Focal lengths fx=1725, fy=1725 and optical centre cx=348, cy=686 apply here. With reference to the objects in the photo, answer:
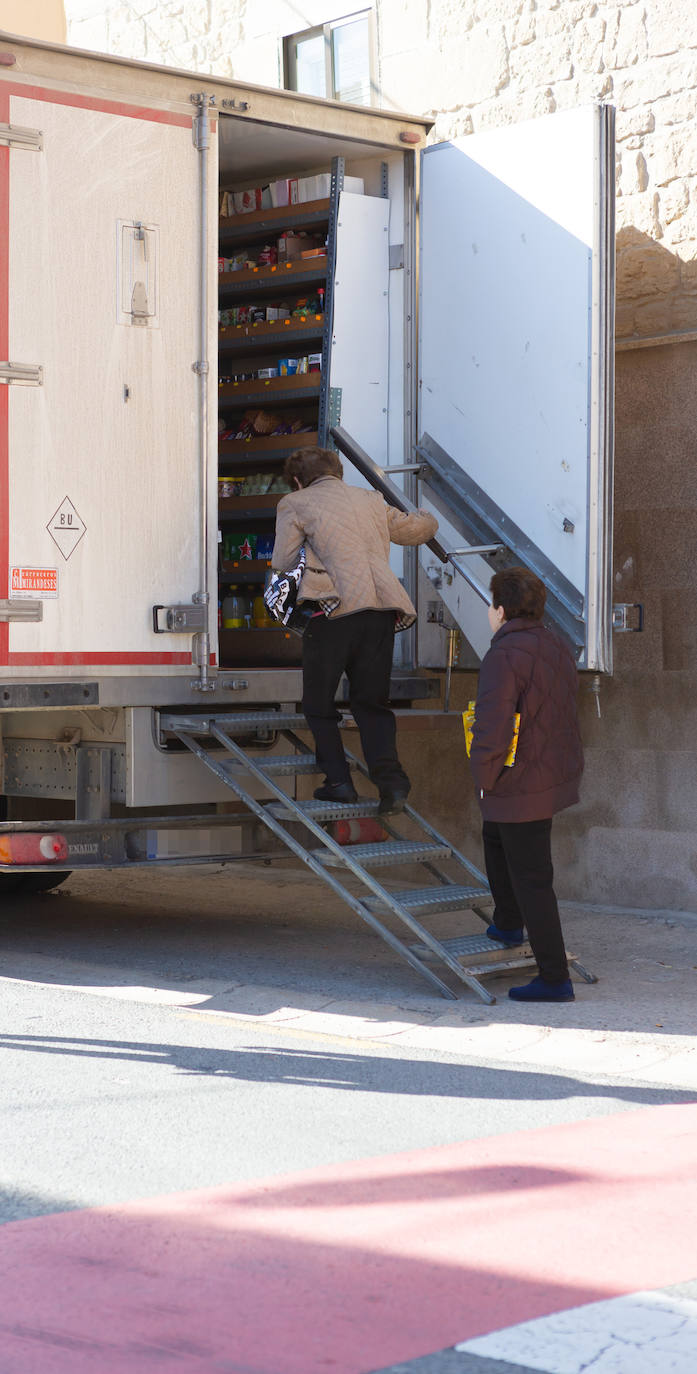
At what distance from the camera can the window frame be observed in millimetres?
11148

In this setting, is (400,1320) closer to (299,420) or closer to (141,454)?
(141,454)

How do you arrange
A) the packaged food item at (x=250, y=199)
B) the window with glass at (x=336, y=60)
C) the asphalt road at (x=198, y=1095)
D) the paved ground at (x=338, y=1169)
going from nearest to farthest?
the paved ground at (x=338, y=1169) → the asphalt road at (x=198, y=1095) → the packaged food item at (x=250, y=199) → the window with glass at (x=336, y=60)

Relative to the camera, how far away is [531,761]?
6801 mm

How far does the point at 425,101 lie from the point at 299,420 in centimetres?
244

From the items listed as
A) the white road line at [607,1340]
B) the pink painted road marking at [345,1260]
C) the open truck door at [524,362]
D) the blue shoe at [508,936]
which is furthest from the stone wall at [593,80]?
the white road line at [607,1340]

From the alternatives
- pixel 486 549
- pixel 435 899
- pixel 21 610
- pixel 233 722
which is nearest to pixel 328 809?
pixel 233 722

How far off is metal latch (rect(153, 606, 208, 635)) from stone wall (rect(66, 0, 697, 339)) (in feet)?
10.2

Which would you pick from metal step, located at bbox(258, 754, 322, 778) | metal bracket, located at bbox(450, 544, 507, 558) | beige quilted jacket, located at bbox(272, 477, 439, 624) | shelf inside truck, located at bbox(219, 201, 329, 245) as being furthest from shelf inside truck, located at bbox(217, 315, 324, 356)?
metal step, located at bbox(258, 754, 322, 778)

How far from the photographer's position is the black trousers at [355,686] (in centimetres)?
775

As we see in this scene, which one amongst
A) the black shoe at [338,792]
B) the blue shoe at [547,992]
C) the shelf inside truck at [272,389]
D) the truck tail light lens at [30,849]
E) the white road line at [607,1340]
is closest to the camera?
the white road line at [607,1340]

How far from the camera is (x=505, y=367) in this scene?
830 cm

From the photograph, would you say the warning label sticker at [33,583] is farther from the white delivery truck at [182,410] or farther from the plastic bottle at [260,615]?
the plastic bottle at [260,615]

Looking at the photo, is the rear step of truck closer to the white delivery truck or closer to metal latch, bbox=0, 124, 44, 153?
the white delivery truck

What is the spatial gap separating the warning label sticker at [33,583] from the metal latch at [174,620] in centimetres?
50
